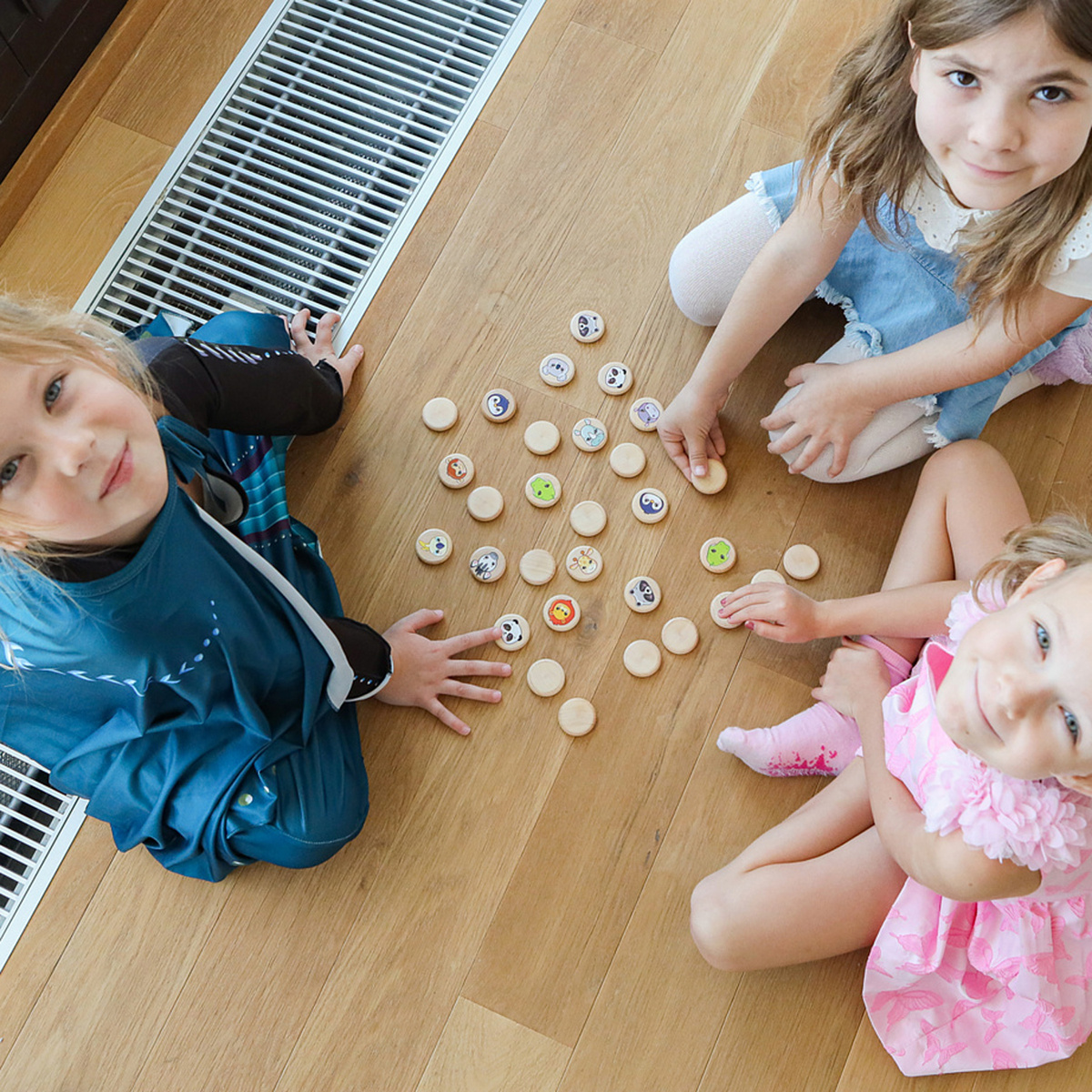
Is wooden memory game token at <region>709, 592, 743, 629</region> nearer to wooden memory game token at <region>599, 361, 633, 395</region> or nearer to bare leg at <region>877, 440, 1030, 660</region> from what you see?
bare leg at <region>877, 440, 1030, 660</region>

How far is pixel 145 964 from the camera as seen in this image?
125 centimetres

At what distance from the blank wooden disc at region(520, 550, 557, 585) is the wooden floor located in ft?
0.07

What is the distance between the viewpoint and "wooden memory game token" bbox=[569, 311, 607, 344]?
145cm

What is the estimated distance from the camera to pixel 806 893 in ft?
3.88

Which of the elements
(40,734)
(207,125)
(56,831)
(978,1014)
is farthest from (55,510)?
(978,1014)

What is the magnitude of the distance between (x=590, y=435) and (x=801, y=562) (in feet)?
1.07

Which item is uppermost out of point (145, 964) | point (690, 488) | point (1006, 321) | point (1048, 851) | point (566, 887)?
point (1006, 321)

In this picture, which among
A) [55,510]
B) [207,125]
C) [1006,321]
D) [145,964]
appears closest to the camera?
[55,510]

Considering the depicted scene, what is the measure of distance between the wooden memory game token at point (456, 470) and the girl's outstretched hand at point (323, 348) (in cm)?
17

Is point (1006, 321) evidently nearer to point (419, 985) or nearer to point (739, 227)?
point (739, 227)

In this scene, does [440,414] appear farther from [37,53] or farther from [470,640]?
[37,53]

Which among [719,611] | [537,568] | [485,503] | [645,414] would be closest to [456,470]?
[485,503]

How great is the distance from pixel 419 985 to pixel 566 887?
21 cm

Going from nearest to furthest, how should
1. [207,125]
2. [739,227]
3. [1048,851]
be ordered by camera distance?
[1048,851], [739,227], [207,125]
